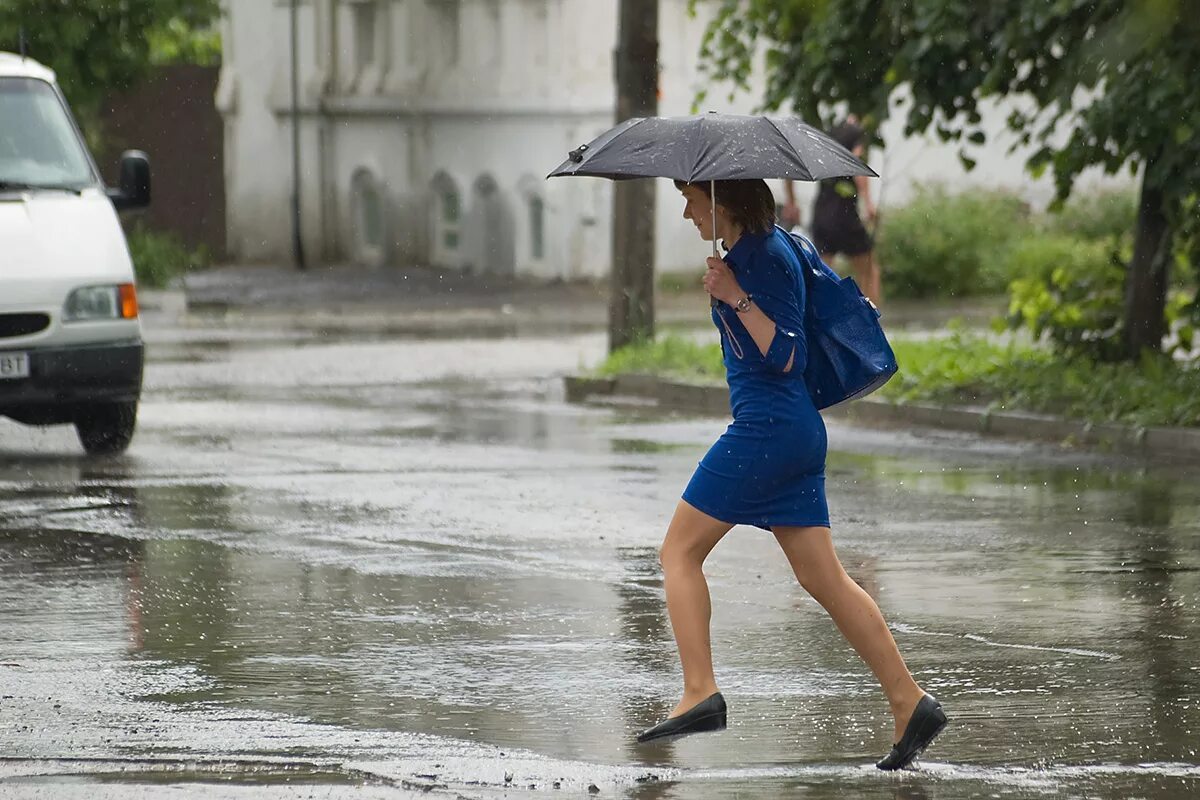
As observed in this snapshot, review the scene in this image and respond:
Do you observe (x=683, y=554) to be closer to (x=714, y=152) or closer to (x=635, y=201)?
(x=714, y=152)

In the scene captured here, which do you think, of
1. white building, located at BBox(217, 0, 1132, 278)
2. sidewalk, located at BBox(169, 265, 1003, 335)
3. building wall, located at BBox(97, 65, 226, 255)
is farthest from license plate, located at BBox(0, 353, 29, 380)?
building wall, located at BBox(97, 65, 226, 255)

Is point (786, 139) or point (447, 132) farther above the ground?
point (786, 139)

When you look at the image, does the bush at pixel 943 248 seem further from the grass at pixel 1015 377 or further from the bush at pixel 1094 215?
the grass at pixel 1015 377

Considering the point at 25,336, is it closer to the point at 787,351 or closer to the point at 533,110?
the point at 787,351

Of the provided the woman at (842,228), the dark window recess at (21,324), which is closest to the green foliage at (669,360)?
the woman at (842,228)

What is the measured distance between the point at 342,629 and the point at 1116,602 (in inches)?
110

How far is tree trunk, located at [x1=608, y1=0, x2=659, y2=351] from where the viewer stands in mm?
18547

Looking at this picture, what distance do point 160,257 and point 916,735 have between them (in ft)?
85.6

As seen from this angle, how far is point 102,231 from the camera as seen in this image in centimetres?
1387

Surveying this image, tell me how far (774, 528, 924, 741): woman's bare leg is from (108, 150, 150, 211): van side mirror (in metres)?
8.59

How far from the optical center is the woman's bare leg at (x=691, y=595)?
6.67m

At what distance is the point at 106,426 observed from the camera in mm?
14094

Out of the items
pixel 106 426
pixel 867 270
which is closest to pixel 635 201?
pixel 867 270

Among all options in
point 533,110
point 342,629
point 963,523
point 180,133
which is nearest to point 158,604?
point 342,629
